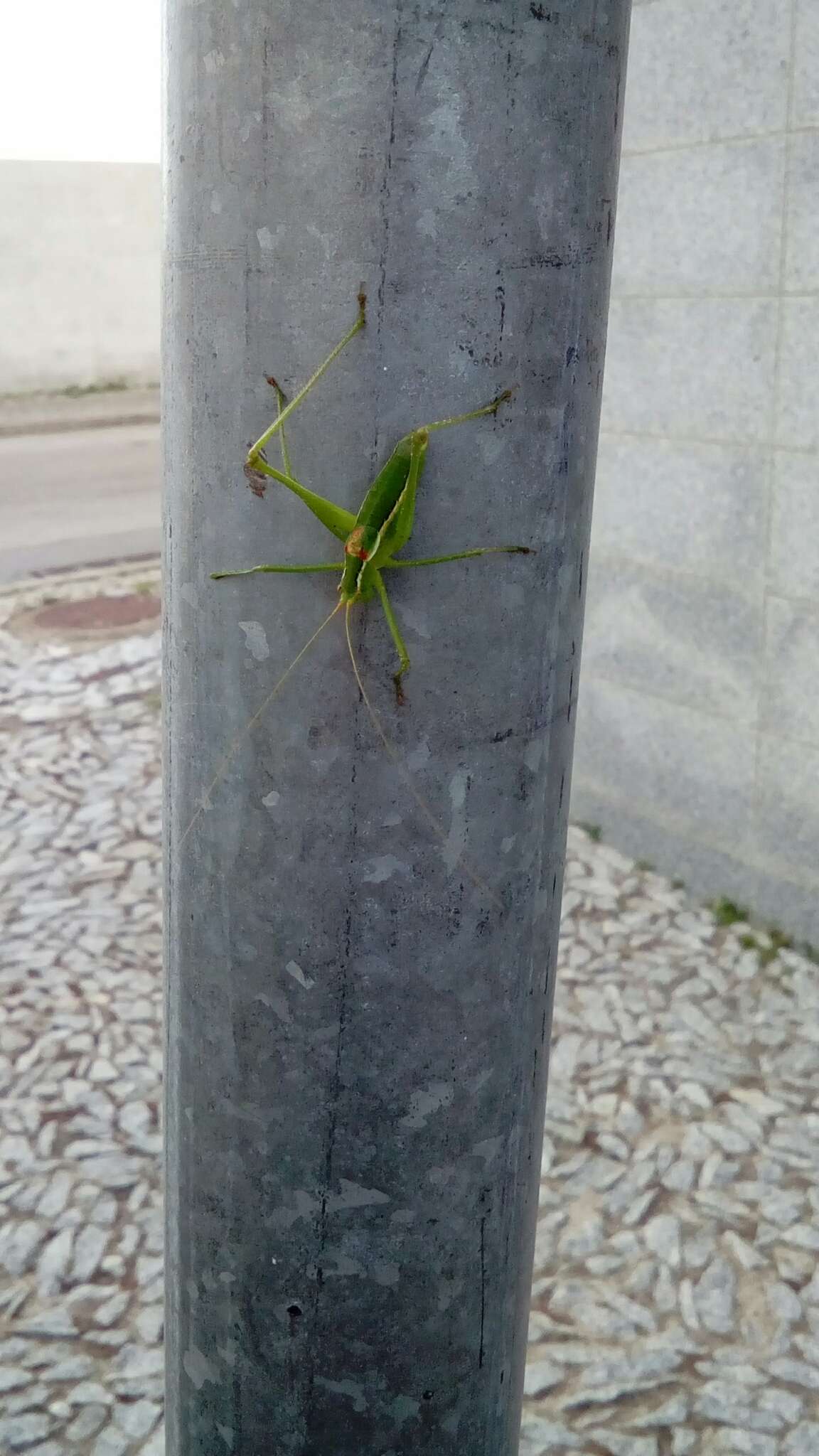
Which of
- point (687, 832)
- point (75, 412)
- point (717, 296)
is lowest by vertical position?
point (687, 832)

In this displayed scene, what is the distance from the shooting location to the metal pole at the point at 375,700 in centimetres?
112

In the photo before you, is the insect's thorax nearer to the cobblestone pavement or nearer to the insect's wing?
the insect's wing

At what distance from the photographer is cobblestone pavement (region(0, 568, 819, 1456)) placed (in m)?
2.59

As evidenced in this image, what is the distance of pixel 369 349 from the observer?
1.14 m

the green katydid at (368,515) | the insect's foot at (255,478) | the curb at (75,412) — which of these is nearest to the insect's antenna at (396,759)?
the green katydid at (368,515)

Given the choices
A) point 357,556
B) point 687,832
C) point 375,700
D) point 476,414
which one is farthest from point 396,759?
point 687,832

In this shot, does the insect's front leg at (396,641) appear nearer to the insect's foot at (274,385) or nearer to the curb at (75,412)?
the insect's foot at (274,385)

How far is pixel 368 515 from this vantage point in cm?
116

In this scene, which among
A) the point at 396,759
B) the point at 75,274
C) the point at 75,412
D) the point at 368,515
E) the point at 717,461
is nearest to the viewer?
the point at 368,515

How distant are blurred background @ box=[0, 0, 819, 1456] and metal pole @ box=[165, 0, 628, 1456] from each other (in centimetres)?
125

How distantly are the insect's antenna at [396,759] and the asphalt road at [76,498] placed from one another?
758cm

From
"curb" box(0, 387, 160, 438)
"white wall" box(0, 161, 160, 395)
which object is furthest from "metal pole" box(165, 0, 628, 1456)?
"white wall" box(0, 161, 160, 395)

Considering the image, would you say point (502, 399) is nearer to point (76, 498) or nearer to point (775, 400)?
point (775, 400)

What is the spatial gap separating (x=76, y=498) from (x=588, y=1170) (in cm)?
899
